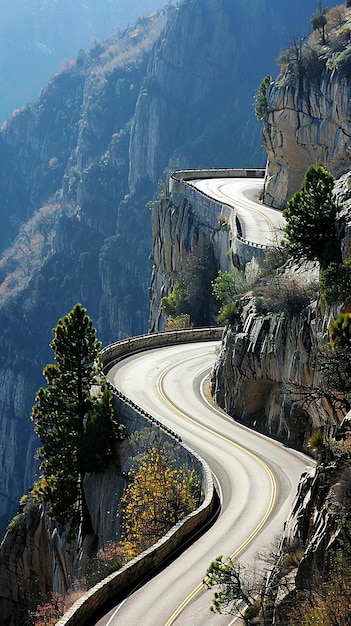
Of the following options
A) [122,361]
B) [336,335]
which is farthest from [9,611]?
[336,335]

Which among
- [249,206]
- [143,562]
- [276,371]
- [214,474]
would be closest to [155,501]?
[214,474]

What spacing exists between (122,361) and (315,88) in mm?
31313

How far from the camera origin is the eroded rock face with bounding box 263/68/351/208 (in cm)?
6931

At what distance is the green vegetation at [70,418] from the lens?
43469mm

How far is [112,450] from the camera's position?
143 feet

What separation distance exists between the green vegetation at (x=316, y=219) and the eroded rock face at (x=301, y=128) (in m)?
29.3

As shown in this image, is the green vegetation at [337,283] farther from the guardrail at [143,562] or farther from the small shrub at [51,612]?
the small shrub at [51,612]

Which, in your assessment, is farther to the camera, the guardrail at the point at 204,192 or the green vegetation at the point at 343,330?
the guardrail at the point at 204,192

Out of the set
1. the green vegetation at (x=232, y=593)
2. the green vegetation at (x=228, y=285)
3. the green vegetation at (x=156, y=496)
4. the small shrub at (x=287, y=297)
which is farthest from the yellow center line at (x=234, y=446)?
the small shrub at (x=287, y=297)

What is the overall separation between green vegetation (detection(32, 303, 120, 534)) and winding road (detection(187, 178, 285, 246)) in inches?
682

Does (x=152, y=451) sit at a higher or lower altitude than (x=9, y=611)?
higher

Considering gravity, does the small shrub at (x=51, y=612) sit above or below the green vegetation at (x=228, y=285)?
below

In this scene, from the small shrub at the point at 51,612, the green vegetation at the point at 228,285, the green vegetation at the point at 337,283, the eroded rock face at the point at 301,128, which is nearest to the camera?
the green vegetation at the point at 337,283

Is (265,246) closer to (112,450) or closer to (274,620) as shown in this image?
(112,450)
